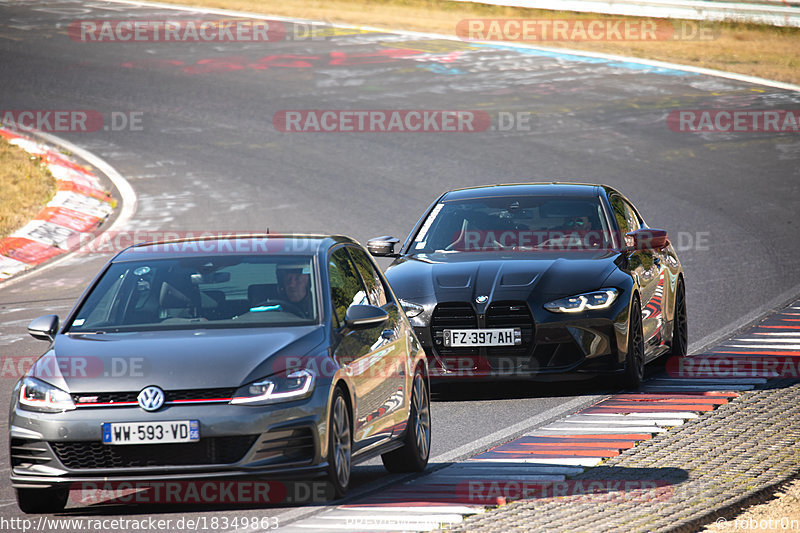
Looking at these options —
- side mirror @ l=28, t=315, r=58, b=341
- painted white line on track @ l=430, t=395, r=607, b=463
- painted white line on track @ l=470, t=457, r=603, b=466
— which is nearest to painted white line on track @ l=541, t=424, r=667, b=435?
painted white line on track @ l=430, t=395, r=607, b=463

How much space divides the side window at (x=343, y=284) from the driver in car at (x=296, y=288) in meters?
0.15

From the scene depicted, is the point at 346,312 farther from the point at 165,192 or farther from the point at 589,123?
the point at 589,123

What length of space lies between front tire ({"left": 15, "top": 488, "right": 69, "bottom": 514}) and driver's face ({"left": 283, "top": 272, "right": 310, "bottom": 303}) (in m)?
1.68

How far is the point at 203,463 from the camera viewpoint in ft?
23.4

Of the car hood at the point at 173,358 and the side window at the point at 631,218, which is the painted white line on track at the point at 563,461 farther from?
the side window at the point at 631,218

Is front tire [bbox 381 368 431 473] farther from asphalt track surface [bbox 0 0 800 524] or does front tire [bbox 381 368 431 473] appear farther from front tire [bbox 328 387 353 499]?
front tire [bbox 328 387 353 499]

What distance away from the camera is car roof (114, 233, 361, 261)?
855 centimetres

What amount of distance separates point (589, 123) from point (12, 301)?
12.8 metres

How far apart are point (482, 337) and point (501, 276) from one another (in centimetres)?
56

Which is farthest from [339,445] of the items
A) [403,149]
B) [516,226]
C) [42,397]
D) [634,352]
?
[403,149]

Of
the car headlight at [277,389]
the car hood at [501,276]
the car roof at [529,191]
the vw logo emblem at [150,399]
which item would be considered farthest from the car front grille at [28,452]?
the car roof at [529,191]

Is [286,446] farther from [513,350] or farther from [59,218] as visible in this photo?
[59,218]

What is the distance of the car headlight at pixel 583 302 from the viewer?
10.9 metres

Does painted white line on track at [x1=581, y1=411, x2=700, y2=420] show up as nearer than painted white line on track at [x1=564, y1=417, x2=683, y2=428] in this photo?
No
